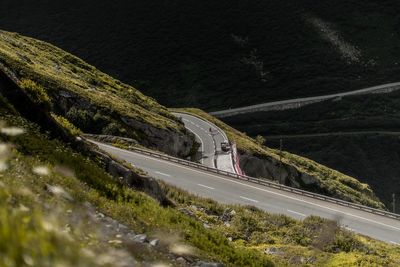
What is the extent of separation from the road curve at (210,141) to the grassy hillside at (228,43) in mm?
36086

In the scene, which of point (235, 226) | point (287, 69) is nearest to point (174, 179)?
point (235, 226)

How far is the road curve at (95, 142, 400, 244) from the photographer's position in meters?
35.4

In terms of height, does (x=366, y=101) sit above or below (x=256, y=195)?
above

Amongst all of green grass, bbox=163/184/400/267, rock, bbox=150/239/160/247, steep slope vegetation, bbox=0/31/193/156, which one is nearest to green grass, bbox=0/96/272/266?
rock, bbox=150/239/160/247

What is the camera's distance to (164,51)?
129 meters

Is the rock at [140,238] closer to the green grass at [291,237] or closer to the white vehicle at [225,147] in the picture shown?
the green grass at [291,237]

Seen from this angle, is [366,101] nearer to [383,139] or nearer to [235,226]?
[383,139]

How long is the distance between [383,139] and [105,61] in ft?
233

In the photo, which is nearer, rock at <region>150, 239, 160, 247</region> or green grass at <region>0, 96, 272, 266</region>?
rock at <region>150, 239, 160, 247</region>

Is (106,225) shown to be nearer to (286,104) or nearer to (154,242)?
(154,242)

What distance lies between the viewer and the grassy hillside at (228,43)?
380 ft

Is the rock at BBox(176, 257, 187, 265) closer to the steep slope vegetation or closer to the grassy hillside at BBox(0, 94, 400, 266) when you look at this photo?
the grassy hillside at BBox(0, 94, 400, 266)

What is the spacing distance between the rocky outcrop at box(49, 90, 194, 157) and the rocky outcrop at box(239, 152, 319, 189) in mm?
8771

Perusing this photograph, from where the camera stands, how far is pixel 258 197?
123 feet
